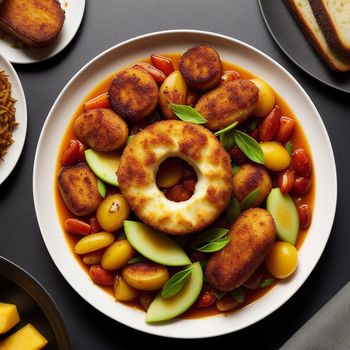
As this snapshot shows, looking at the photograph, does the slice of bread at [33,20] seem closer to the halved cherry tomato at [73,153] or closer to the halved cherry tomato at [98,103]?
the halved cherry tomato at [98,103]

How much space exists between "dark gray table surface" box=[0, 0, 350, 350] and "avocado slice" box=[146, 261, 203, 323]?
0.70 feet

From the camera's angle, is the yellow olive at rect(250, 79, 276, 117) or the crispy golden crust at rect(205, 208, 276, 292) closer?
the crispy golden crust at rect(205, 208, 276, 292)

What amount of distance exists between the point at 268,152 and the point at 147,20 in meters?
0.83

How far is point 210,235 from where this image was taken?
2.47m

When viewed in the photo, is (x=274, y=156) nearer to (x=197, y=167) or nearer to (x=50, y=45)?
(x=197, y=167)

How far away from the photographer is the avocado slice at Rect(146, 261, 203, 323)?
2.47 meters

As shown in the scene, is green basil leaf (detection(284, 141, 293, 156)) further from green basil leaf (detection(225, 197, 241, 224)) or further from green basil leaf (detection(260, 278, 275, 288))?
green basil leaf (detection(260, 278, 275, 288))

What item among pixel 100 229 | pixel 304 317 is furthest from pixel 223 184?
pixel 304 317

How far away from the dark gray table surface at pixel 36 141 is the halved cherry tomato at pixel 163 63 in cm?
22

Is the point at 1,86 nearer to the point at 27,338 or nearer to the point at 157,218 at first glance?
the point at 157,218

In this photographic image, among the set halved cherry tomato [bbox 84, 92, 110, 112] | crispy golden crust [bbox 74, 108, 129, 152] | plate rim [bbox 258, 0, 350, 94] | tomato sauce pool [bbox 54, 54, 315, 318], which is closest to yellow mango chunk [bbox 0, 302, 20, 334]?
tomato sauce pool [bbox 54, 54, 315, 318]

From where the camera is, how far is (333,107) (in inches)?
106

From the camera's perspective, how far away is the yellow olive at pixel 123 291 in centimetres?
253

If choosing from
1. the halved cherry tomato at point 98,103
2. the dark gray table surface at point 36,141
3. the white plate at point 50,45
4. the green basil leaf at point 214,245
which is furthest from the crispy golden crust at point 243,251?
the white plate at point 50,45
